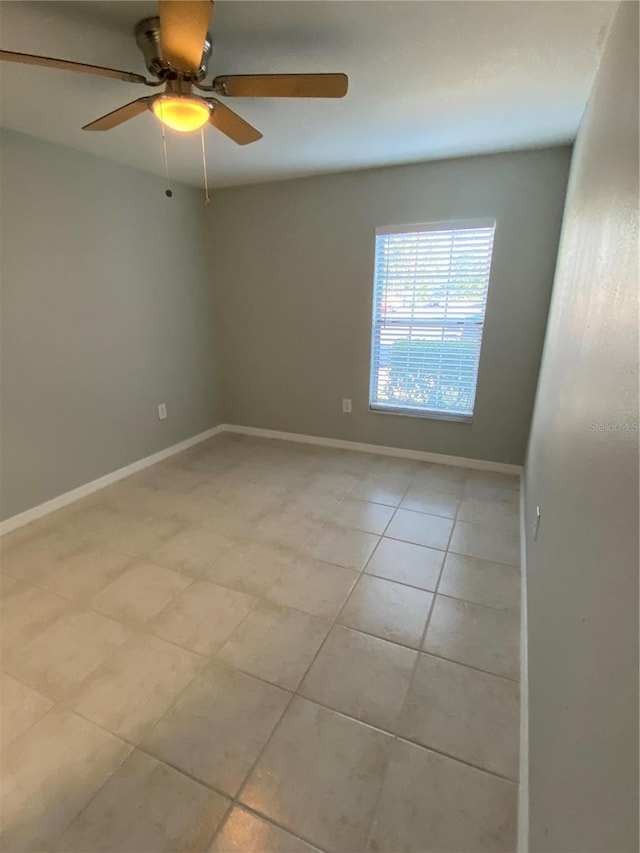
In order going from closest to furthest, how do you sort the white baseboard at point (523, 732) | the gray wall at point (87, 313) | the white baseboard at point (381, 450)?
the white baseboard at point (523, 732), the gray wall at point (87, 313), the white baseboard at point (381, 450)

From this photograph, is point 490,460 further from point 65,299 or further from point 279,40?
point 65,299

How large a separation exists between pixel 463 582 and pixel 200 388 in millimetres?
2902

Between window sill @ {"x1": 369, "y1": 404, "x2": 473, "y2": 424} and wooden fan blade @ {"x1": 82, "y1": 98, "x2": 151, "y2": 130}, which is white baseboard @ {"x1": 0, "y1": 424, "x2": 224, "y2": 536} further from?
wooden fan blade @ {"x1": 82, "y1": 98, "x2": 151, "y2": 130}

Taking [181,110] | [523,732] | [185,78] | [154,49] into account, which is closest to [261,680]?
[523,732]

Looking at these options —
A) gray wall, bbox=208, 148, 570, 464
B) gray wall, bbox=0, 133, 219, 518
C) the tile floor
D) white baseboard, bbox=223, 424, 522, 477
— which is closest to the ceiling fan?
gray wall, bbox=0, 133, 219, 518

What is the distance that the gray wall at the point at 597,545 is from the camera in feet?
1.97

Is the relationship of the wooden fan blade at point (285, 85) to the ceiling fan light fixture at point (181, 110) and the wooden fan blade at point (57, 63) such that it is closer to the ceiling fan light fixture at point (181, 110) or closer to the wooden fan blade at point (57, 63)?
the ceiling fan light fixture at point (181, 110)

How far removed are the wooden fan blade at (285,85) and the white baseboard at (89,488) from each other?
2.57 meters

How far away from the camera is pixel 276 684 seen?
1.50 metres

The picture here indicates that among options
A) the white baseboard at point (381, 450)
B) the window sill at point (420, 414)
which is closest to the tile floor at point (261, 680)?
the white baseboard at point (381, 450)

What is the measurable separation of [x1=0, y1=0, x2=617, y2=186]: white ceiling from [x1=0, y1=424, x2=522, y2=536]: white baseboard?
7.21 feet

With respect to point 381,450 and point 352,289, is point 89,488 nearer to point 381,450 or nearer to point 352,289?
point 381,450

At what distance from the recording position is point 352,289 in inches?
131

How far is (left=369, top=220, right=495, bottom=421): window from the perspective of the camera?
9.68 feet
